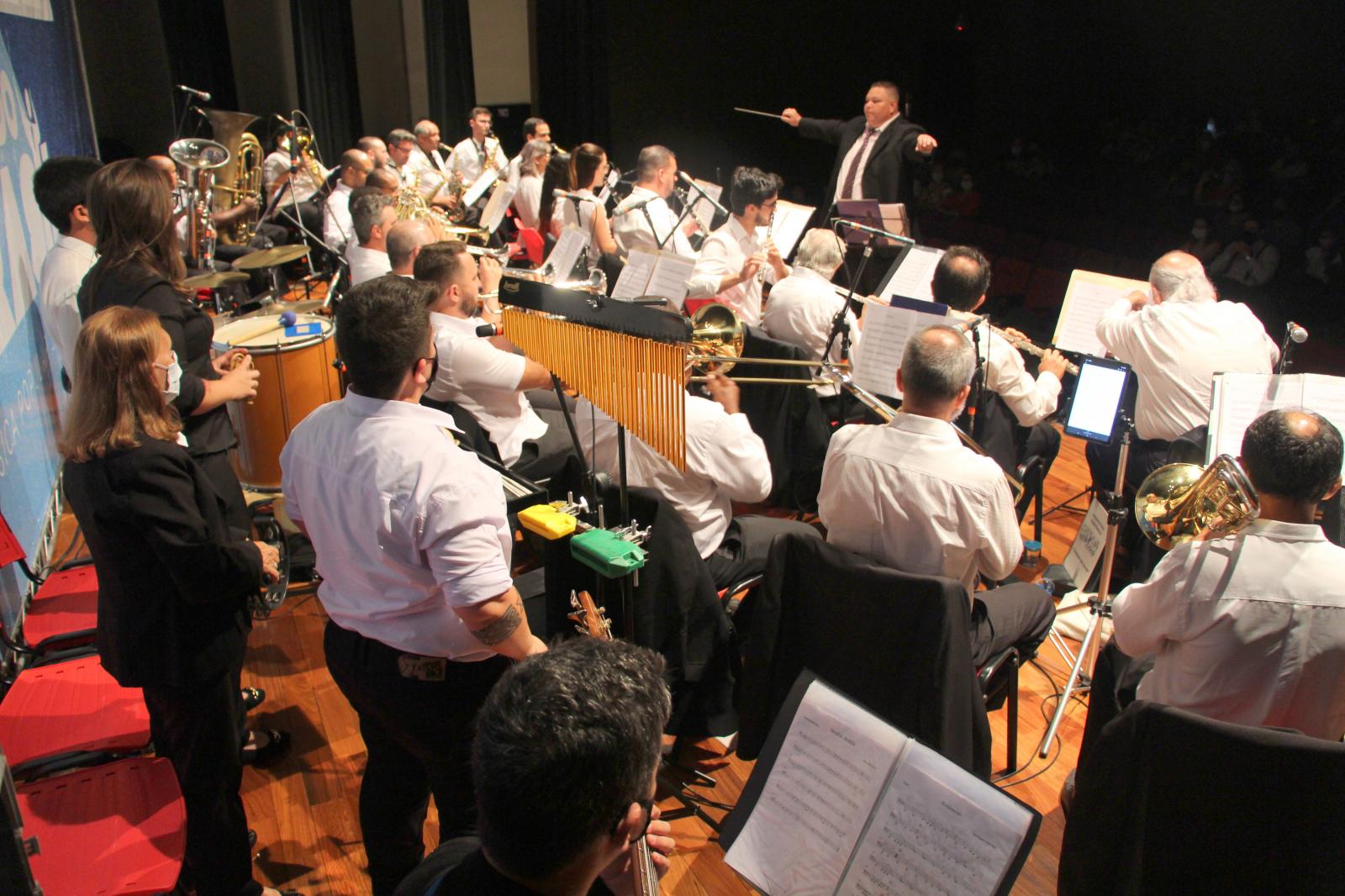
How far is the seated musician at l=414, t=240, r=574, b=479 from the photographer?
336cm

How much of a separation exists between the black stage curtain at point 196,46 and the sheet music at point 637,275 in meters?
7.90

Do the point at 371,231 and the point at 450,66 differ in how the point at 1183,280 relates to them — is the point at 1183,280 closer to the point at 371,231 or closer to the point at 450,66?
the point at 371,231

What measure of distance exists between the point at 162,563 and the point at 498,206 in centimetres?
620

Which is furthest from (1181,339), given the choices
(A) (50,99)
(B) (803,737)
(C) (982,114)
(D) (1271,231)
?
(C) (982,114)

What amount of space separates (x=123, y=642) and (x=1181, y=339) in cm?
376

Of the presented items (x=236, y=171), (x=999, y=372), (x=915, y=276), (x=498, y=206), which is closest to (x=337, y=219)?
(x=498, y=206)

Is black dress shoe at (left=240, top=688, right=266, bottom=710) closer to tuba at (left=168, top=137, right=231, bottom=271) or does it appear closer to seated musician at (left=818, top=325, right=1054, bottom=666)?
seated musician at (left=818, top=325, right=1054, bottom=666)

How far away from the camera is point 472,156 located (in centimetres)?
998

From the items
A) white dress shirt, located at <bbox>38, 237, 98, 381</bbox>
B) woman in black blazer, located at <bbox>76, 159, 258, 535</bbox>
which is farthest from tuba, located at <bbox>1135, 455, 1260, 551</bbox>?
white dress shirt, located at <bbox>38, 237, 98, 381</bbox>

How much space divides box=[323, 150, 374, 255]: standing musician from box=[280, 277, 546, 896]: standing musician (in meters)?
4.88

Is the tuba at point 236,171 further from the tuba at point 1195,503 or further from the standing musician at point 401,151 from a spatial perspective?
the tuba at point 1195,503

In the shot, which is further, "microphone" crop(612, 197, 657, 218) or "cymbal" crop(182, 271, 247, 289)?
"microphone" crop(612, 197, 657, 218)

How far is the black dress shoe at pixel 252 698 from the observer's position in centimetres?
321

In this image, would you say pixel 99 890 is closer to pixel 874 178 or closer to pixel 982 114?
pixel 874 178
